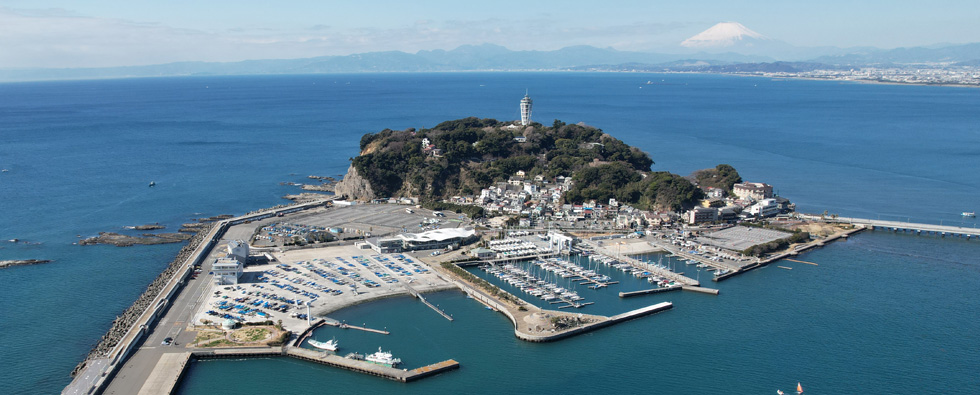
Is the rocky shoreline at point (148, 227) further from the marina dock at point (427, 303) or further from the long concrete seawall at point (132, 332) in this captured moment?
the marina dock at point (427, 303)

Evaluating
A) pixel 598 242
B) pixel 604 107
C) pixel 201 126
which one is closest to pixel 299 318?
pixel 598 242

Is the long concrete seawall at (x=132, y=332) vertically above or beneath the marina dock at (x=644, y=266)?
above

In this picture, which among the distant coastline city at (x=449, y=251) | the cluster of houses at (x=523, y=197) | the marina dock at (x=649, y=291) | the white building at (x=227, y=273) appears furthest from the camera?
the cluster of houses at (x=523, y=197)

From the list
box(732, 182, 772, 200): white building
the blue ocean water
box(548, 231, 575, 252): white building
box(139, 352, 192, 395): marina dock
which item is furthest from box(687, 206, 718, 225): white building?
box(139, 352, 192, 395): marina dock

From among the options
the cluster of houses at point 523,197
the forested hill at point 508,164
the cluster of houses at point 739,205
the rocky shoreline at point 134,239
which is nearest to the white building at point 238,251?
the rocky shoreline at point 134,239

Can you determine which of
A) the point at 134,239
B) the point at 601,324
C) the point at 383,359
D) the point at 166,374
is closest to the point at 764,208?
the point at 601,324

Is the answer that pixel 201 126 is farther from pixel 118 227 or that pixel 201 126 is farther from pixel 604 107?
pixel 604 107

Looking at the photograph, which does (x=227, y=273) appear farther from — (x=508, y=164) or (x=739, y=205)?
(x=739, y=205)
